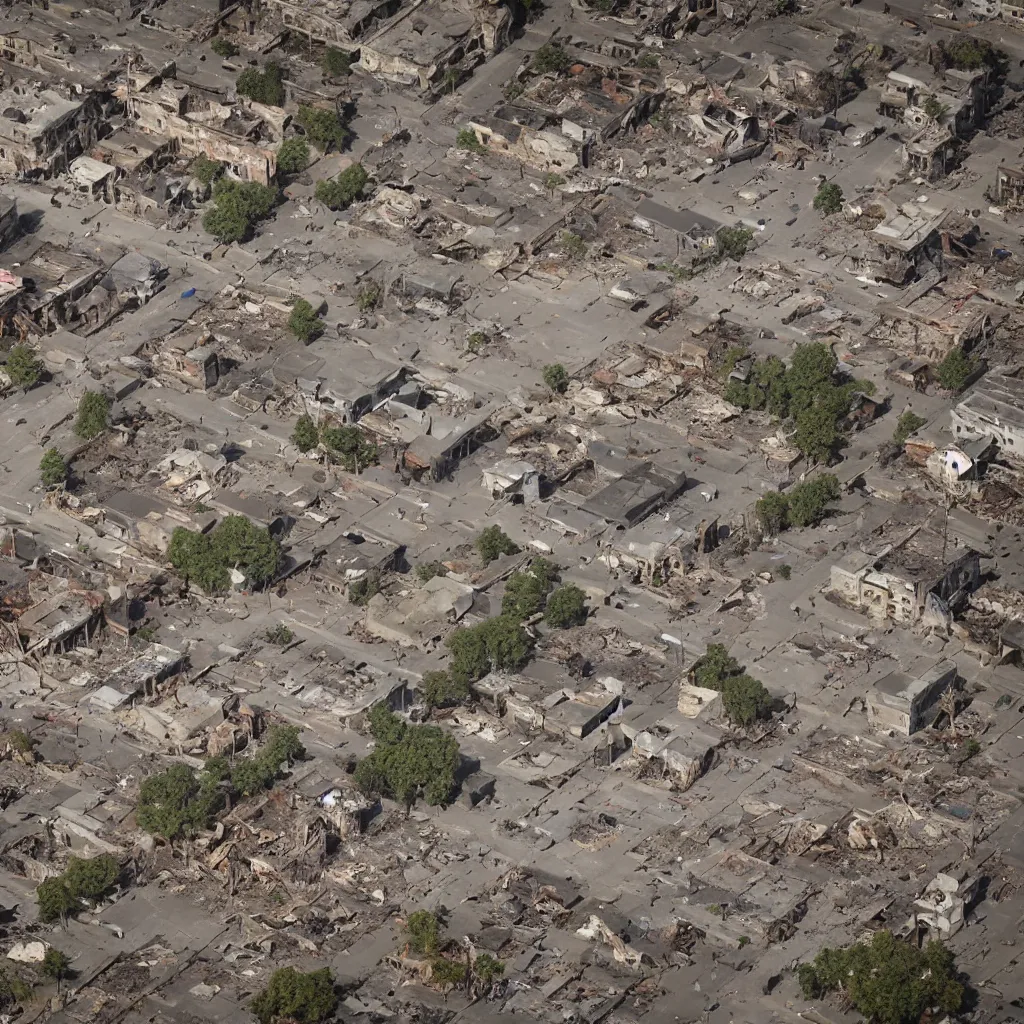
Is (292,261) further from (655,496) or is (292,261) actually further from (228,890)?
(228,890)

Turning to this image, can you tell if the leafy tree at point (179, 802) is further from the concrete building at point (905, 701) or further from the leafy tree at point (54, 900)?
the concrete building at point (905, 701)

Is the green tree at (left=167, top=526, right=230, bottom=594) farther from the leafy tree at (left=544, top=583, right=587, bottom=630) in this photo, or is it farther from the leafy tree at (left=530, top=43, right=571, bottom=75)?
the leafy tree at (left=530, top=43, right=571, bottom=75)

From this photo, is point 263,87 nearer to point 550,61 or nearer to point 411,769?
point 550,61

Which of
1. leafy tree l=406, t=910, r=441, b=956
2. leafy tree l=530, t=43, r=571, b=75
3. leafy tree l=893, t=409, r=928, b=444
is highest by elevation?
leafy tree l=530, t=43, r=571, b=75

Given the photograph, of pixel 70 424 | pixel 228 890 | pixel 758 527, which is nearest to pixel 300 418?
pixel 70 424

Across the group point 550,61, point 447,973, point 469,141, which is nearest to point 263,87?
point 469,141

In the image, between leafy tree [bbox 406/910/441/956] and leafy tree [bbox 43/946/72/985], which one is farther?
leafy tree [bbox 406/910/441/956]

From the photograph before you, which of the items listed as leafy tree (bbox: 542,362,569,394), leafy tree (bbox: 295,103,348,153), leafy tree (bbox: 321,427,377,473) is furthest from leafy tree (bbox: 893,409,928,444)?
leafy tree (bbox: 295,103,348,153)
